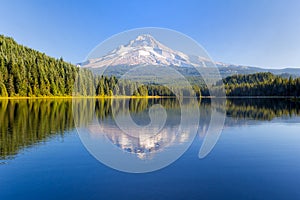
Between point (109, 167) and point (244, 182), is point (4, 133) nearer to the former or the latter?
point (109, 167)

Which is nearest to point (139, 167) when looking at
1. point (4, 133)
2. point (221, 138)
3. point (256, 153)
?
point (256, 153)

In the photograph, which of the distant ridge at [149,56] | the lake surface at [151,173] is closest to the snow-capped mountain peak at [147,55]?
the distant ridge at [149,56]

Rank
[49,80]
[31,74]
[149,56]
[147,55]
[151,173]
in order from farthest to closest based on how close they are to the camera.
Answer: [49,80], [31,74], [149,56], [147,55], [151,173]

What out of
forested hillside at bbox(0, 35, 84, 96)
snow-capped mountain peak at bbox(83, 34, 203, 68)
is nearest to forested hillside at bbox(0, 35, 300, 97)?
forested hillside at bbox(0, 35, 84, 96)

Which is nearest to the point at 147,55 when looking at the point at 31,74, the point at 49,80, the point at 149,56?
the point at 149,56

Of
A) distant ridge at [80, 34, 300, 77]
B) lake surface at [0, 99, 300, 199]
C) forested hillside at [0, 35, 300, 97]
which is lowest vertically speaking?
lake surface at [0, 99, 300, 199]

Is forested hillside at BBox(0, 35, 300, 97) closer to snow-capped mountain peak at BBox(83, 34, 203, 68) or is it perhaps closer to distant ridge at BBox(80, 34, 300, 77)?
snow-capped mountain peak at BBox(83, 34, 203, 68)

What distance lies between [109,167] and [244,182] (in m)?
7.51

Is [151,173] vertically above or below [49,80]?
below

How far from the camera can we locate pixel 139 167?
1491 cm

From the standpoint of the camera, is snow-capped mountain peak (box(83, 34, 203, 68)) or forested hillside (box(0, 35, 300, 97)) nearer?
snow-capped mountain peak (box(83, 34, 203, 68))

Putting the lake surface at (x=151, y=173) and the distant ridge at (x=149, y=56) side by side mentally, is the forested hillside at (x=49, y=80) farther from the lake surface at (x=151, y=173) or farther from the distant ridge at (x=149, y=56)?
the lake surface at (x=151, y=173)

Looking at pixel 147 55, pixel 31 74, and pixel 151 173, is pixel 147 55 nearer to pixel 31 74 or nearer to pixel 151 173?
pixel 151 173

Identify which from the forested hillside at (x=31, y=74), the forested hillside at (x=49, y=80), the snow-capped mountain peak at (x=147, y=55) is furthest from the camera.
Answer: the forested hillside at (x=49, y=80)
